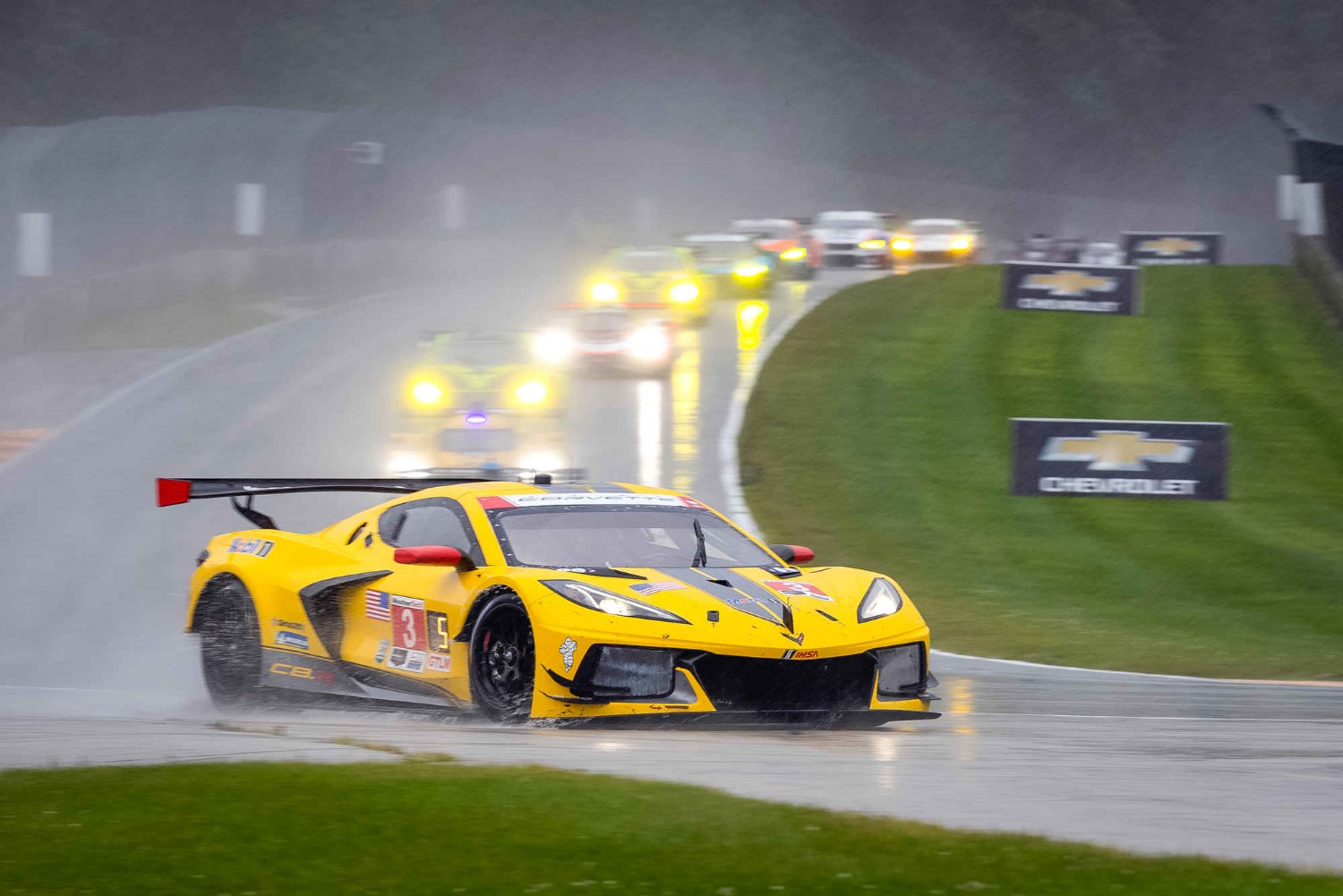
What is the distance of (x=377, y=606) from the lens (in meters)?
8.75

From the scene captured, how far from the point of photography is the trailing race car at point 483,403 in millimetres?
20328

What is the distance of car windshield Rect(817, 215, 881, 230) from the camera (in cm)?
4281

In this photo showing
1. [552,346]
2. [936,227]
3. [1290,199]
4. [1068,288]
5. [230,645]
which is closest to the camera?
[230,645]

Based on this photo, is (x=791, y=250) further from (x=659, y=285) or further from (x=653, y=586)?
(x=653, y=586)

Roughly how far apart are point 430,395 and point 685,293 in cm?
1092

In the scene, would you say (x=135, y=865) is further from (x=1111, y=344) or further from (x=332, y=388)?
(x=1111, y=344)

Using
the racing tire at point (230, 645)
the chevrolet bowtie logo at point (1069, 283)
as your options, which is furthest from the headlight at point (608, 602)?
the chevrolet bowtie logo at point (1069, 283)

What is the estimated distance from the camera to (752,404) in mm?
23719

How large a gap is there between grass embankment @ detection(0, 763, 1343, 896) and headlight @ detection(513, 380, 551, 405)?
15.0 m

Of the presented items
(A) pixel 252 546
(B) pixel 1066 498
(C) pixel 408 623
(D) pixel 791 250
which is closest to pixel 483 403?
(B) pixel 1066 498

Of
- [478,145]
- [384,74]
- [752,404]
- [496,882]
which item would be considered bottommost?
[496,882]

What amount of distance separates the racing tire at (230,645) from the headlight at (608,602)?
237cm

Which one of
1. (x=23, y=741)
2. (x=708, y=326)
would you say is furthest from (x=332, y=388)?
(x=23, y=741)

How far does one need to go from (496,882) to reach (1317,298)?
31855 mm
